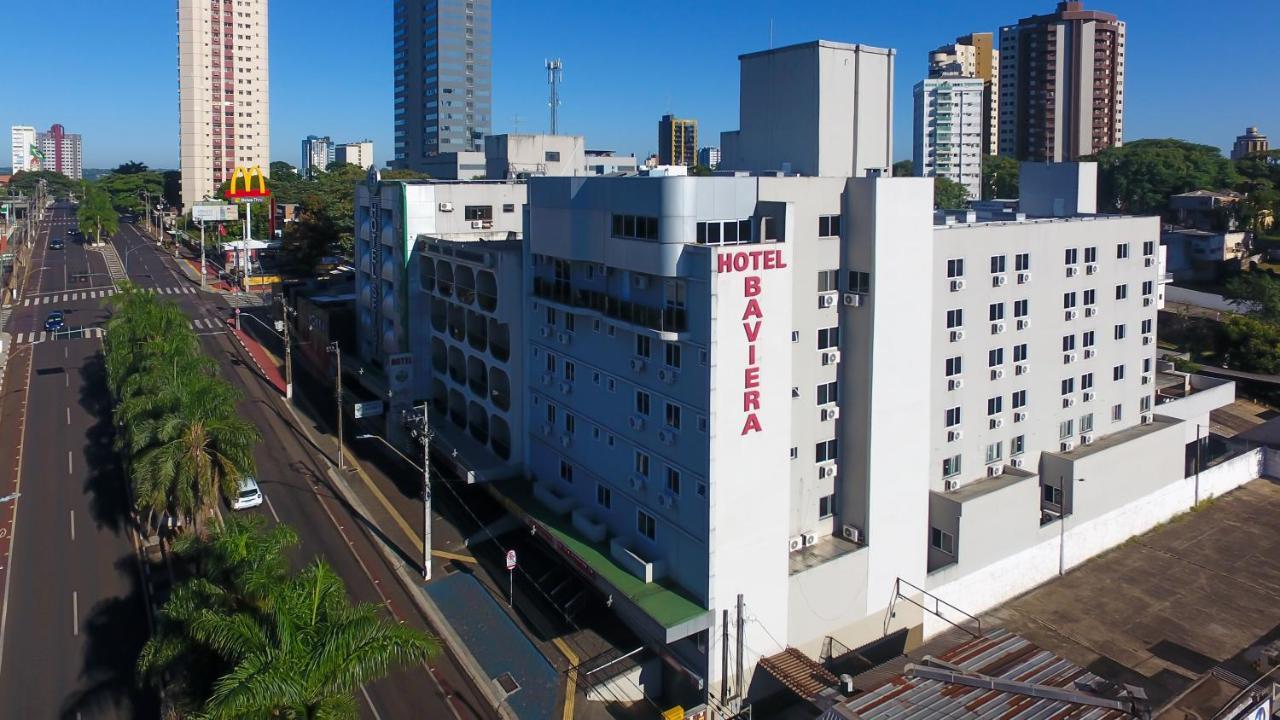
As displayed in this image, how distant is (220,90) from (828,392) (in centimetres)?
18000

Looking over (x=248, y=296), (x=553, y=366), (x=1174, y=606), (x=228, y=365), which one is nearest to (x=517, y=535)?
(x=553, y=366)

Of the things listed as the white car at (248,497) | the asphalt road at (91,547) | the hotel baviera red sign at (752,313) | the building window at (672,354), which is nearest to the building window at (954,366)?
the hotel baviera red sign at (752,313)

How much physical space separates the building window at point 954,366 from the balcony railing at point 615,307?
49.6 ft

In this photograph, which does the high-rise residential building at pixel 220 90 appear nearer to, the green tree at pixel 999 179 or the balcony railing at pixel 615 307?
the green tree at pixel 999 179

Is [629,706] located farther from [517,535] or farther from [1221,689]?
[1221,689]

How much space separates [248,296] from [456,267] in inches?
2540

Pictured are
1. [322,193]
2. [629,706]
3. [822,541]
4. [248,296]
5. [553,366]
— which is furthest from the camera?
[322,193]

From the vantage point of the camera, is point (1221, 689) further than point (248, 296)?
No

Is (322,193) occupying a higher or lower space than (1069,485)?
higher

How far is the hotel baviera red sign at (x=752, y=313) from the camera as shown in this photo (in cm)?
3262

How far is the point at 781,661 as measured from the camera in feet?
114

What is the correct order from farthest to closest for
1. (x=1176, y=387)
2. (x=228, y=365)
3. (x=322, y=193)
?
(x=322, y=193), (x=228, y=365), (x=1176, y=387)

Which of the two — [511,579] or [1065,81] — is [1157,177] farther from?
[511,579]

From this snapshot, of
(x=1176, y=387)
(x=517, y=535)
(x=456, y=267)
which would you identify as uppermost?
(x=456, y=267)
